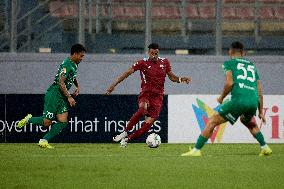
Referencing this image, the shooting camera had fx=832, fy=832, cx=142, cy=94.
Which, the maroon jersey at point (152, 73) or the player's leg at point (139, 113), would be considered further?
the maroon jersey at point (152, 73)

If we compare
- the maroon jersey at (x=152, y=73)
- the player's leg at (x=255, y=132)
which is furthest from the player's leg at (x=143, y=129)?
the player's leg at (x=255, y=132)

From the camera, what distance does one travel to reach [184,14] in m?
19.8

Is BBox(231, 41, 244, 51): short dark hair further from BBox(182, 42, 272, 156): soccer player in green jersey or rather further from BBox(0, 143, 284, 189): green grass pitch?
BBox(0, 143, 284, 189): green grass pitch

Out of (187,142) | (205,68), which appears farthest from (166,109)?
(205,68)

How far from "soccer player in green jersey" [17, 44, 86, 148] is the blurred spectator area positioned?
14.5ft

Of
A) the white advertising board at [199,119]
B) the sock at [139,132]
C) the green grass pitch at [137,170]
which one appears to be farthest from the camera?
the white advertising board at [199,119]

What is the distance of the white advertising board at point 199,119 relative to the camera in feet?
59.2

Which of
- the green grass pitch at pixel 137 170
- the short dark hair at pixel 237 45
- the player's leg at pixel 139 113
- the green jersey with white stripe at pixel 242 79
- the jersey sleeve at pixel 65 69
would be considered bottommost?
the green grass pitch at pixel 137 170

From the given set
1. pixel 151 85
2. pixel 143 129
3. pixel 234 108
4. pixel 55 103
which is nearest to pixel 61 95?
pixel 55 103

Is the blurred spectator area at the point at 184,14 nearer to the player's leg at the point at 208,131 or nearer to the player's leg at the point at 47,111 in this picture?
the player's leg at the point at 47,111

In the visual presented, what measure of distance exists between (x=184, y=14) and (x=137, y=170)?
10131mm

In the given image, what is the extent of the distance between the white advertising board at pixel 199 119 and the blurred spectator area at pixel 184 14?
2526 millimetres

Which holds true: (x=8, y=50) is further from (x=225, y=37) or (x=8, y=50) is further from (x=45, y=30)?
(x=225, y=37)

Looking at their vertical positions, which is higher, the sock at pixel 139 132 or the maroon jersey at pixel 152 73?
the maroon jersey at pixel 152 73
